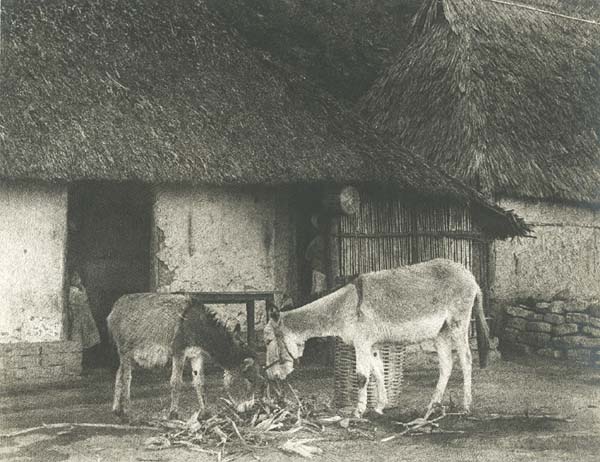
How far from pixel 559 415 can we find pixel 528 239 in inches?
236

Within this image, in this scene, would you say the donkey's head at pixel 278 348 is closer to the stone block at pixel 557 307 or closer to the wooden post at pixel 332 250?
the wooden post at pixel 332 250

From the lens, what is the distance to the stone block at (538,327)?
12.3 metres

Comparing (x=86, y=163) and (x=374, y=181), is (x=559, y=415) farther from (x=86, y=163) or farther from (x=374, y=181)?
(x=86, y=163)

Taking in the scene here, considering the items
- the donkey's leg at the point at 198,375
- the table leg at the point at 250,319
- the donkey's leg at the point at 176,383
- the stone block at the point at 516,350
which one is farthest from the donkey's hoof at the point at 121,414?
the stone block at the point at 516,350

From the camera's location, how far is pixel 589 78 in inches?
572

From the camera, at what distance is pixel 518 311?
41.8ft

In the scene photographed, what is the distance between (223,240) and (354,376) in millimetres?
3463

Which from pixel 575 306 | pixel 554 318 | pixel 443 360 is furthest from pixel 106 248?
pixel 575 306

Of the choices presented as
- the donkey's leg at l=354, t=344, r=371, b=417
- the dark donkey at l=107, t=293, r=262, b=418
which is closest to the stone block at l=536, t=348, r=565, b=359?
the donkey's leg at l=354, t=344, r=371, b=417

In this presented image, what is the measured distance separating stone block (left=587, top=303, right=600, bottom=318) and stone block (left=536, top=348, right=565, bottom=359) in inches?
29.2

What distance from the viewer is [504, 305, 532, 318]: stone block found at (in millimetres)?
12688

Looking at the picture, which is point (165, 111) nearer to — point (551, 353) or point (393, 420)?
point (393, 420)

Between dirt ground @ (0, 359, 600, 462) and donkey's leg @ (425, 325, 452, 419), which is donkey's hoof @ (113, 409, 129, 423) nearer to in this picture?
dirt ground @ (0, 359, 600, 462)

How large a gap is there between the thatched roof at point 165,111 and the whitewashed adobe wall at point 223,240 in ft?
2.54
